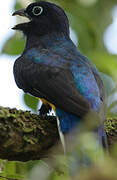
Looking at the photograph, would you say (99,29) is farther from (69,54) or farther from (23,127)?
(23,127)

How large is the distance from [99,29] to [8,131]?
103 inches

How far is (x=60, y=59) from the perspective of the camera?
395 centimetres

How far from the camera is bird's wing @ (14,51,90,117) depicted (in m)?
3.25

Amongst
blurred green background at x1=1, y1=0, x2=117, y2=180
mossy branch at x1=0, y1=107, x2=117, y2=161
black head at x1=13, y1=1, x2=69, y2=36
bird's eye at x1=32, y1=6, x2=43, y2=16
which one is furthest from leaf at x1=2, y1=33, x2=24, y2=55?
mossy branch at x1=0, y1=107, x2=117, y2=161

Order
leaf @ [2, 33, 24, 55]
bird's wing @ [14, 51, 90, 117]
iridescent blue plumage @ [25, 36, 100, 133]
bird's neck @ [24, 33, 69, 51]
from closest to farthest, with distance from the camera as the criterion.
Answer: bird's wing @ [14, 51, 90, 117] → iridescent blue plumage @ [25, 36, 100, 133] → leaf @ [2, 33, 24, 55] → bird's neck @ [24, 33, 69, 51]

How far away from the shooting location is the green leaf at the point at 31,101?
12.1 ft

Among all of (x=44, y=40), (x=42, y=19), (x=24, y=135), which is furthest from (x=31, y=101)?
(x=42, y=19)

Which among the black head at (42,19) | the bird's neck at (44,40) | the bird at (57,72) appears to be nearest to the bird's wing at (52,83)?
the bird at (57,72)

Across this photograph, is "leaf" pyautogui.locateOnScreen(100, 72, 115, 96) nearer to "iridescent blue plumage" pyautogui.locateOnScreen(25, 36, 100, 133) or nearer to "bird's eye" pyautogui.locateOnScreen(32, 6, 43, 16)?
"iridescent blue plumage" pyautogui.locateOnScreen(25, 36, 100, 133)

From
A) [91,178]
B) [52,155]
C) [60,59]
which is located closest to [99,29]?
[60,59]

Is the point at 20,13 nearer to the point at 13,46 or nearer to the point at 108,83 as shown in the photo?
the point at 13,46

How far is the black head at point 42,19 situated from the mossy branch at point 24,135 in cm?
201

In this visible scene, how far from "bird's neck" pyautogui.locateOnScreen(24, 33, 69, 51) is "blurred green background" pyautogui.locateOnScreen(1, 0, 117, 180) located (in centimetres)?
17

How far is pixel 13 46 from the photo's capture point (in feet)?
13.4
